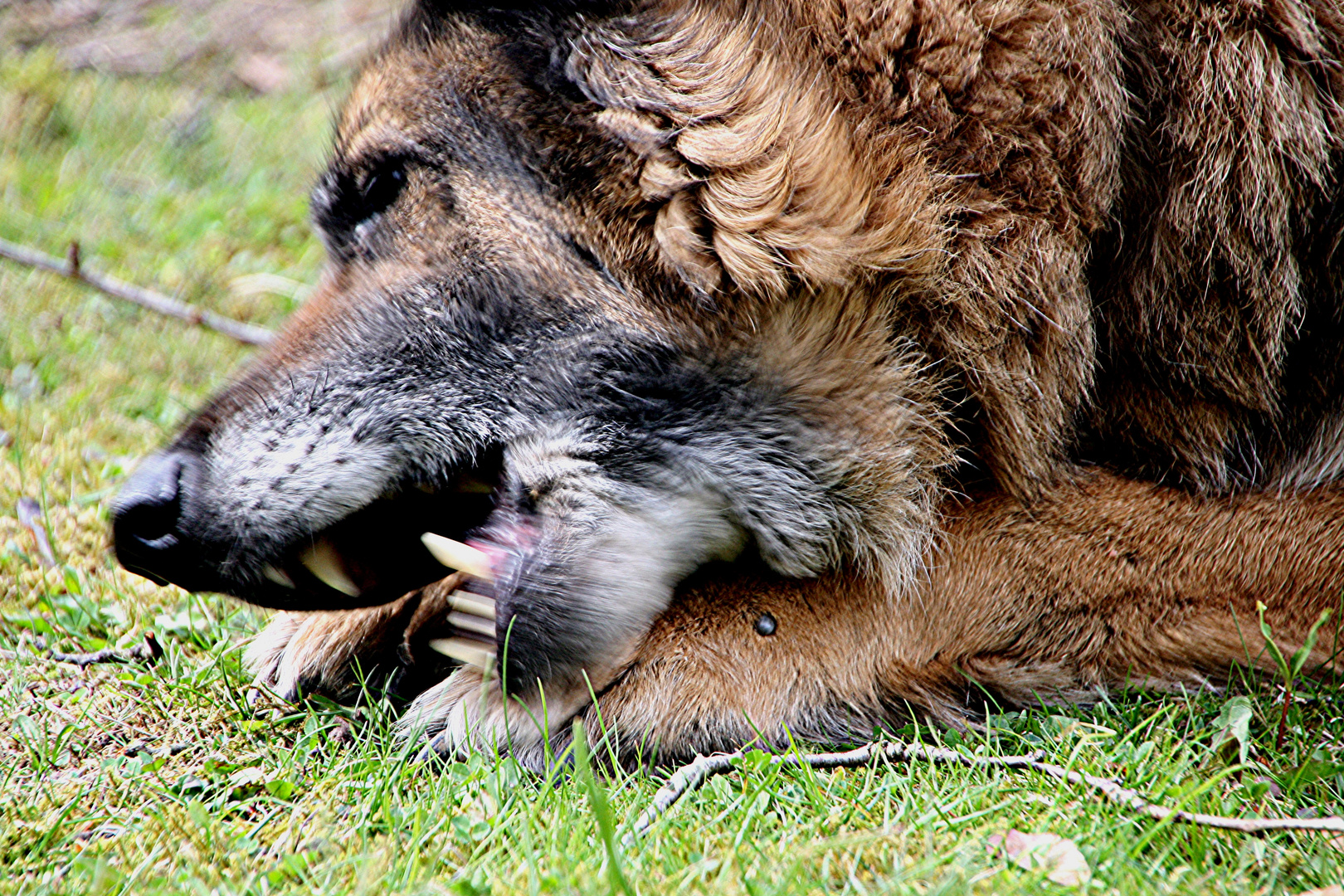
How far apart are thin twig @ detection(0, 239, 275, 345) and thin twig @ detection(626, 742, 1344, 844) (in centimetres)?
240

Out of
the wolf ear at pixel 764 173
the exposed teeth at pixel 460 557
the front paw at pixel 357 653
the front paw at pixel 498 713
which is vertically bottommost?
the front paw at pixel 357 653

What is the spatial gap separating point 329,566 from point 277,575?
0.10 m

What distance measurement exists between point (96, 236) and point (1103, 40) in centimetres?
397

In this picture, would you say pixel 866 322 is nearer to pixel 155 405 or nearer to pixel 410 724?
pixel 410 724

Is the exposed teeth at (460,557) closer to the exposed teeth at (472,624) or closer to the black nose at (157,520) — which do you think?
the exposed teeth at (472,624)

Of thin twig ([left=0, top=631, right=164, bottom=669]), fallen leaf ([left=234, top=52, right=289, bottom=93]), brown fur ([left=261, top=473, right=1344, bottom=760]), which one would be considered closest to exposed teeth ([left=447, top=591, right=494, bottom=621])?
brown fur ([left=261, top=473, right=1344, bottom=760])

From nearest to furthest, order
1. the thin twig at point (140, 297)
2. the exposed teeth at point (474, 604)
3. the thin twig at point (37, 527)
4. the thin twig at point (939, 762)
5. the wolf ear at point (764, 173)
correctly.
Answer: the thin twig at point (939, 762) → the wolf ear at point (764, 173) → the exposed teeth at point (474, 604) → the thin twig at point (37, 527) → the thin twig at point (140, 297)

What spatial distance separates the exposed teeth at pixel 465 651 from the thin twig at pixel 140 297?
185cm

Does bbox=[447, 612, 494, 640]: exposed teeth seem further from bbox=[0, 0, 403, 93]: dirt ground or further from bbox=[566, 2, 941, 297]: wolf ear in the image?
bbox=[0, 0, 403, 93]: dirt ground

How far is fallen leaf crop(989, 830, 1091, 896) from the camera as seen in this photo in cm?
163

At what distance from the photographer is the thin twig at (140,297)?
3814 mm

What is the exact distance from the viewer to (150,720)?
229 centimetres

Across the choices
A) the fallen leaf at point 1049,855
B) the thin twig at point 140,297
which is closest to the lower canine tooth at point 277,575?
the fallen leaf at point 1049,855

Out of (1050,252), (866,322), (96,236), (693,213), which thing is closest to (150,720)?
(693,213)
